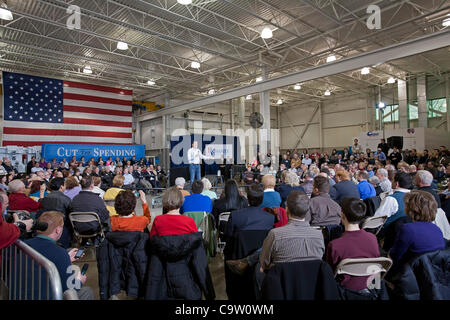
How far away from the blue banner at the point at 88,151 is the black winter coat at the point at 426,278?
521 inches

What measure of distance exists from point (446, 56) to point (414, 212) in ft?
44.5

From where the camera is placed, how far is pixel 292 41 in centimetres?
1024

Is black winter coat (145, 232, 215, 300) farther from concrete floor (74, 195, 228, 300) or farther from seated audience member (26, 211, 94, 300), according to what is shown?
concrete floor (74, 195, 228, 300)

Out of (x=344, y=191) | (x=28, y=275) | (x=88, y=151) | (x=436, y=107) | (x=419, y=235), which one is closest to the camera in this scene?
(x=28, y=275)

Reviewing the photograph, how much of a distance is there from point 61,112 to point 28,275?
1279cm

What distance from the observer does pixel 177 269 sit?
172 cm

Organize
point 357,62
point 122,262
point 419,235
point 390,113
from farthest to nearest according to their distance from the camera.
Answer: point 390,113 → point 357,62 → point 122,262 → point 419,235

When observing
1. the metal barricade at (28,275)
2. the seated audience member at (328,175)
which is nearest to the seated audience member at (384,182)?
the seated audience member at (328,175)

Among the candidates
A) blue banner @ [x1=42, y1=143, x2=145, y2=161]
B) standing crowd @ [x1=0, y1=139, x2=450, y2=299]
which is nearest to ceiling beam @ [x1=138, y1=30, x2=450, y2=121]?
blue banner @ [x1=42, y1=143, x2=145, y2=161]

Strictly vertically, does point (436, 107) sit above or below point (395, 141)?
above

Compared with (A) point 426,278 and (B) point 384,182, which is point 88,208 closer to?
(A) point 426,278

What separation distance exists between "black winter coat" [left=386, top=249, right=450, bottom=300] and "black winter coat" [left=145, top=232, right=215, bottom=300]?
1212 millimetres

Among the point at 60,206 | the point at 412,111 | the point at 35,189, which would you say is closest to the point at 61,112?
the point at 35,189
